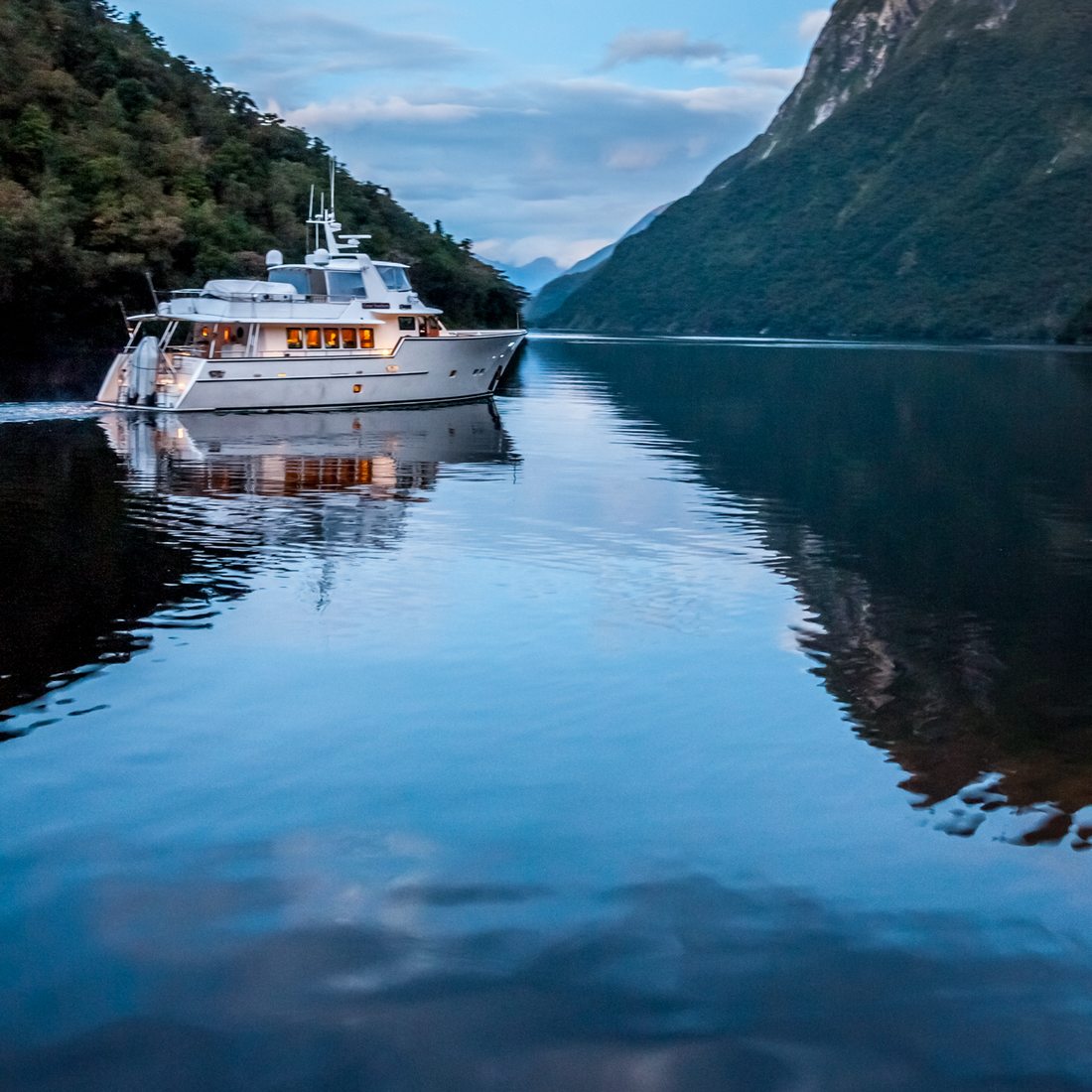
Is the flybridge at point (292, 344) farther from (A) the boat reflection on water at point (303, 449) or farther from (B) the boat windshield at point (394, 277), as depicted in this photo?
(A) the boat reflection on water at point (303, 449)

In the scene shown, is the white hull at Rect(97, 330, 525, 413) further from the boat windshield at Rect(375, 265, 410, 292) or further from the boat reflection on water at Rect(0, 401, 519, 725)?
the boat reflection on water at Rect(0, 401, 519, 725)

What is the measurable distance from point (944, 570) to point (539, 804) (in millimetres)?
10986

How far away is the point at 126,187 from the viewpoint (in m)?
71.7

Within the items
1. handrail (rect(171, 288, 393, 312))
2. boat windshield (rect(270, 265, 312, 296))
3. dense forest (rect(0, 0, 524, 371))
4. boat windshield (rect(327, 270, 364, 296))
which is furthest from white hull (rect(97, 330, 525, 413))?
dense forest (rect(0, 0, 524, 371))

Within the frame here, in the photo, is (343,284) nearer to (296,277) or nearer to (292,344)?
(296,277)

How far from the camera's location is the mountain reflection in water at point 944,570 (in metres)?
11.0

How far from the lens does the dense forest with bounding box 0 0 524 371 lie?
2527 inches

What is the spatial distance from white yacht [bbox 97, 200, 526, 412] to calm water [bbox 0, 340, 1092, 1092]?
22.9 m

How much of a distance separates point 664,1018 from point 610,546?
13.7 metres

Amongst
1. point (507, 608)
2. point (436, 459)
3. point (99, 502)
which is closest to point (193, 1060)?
point (507, 608)

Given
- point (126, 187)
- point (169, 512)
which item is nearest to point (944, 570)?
point (169, 512)

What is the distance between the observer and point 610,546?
806 inches

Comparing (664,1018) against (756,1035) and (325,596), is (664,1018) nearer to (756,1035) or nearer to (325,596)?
(756,1035)

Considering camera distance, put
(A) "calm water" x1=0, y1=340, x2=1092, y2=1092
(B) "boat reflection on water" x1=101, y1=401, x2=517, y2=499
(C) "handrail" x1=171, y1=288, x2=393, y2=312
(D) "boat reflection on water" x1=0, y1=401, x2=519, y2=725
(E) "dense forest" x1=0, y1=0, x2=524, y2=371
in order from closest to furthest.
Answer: (A) "calm water" x1=0, y1=340, x2=1092, y2=1092 → (D) "boat reflection on water" x1=0, y1=401, x2=519, y2=725 → (B) "boat reflection on water" x1=101, y1=401, x2=517, y2=499 → (C) "handrail" x1=171, y1=288, x2=393, y2=312 → (E) "dense forest" x1=0, y1=0, x2=524, y2=371
